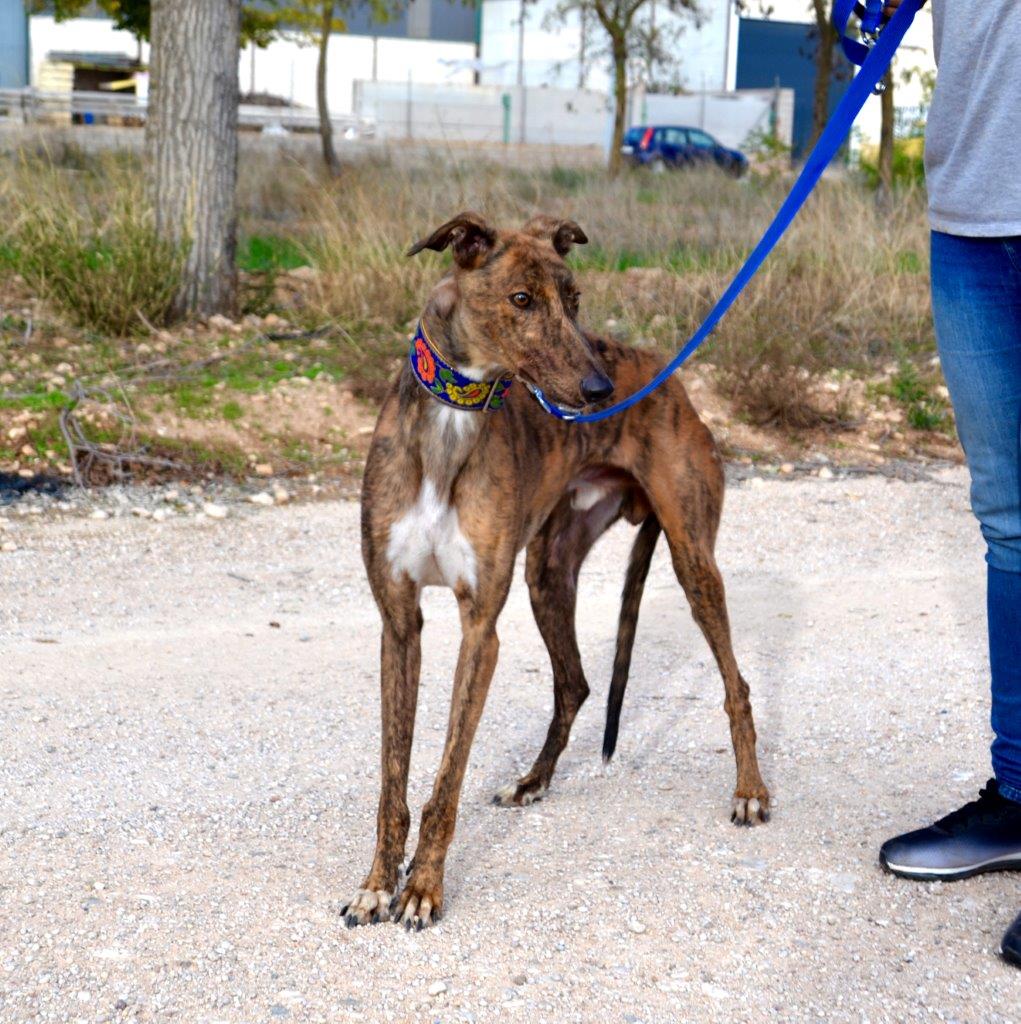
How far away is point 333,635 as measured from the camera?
5.48m

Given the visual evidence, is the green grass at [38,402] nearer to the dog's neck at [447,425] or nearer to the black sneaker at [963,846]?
the dog's neck at [447,425]

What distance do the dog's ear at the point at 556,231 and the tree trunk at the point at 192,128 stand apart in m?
5.73

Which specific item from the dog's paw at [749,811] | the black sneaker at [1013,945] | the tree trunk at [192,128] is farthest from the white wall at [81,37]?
the black sneaker at [1013,945]

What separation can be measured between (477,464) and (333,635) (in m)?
2.22

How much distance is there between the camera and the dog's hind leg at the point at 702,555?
4145mm

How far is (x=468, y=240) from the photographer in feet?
11.2

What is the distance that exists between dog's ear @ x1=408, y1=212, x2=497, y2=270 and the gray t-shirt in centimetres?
107

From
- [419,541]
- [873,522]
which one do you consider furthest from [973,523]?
[419,541]

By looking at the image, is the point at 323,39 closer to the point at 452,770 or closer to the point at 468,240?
the point at 468,240

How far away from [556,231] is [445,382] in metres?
0.57

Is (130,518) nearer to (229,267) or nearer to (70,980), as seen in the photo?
(229,267)

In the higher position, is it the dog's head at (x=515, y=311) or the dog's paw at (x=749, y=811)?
the dog's head at (x=515, y=311)

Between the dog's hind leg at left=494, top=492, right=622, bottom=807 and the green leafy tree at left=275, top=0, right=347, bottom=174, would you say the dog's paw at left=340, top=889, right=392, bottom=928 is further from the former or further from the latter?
the green leafy tree at left=275, top=0, right=347, bottom=174

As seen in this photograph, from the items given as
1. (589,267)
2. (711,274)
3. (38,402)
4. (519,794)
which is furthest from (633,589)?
(589,267)
